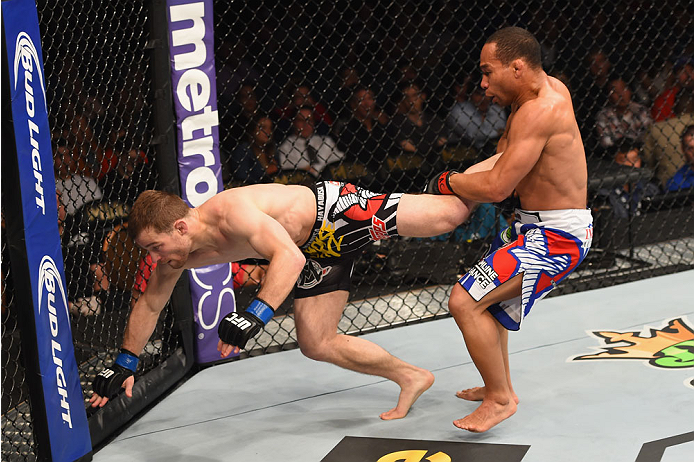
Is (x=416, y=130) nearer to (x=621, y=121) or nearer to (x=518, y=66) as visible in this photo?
(x=621, y=121)

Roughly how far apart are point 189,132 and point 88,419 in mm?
1131

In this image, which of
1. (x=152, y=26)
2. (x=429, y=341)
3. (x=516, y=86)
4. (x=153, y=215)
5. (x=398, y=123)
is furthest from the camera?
(x=398, y=123)

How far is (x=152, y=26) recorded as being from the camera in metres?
3.04

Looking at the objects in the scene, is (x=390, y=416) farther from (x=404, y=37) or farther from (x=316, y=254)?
(x=404, y=37)

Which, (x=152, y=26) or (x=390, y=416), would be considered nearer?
(x=390, y=416)

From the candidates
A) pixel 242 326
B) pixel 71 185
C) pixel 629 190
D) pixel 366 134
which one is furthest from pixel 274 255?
pixel 629 190

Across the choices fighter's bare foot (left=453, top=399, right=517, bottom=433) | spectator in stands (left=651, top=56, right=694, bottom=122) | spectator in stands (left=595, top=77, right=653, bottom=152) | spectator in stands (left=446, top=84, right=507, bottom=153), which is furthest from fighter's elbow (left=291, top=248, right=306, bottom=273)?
spectator in stands (left=651, top=56, right=694, bottom=122)

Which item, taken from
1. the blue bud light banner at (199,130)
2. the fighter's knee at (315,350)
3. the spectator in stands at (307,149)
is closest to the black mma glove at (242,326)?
the fighter's knee at (315,350)

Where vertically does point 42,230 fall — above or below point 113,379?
above

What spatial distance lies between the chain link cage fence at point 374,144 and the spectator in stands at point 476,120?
0.5 inches

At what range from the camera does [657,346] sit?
127 inches

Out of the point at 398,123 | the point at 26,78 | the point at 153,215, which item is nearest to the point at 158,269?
the point at 153,215

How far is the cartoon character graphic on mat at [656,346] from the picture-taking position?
10.1 ft

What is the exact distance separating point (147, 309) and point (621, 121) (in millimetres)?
3831
